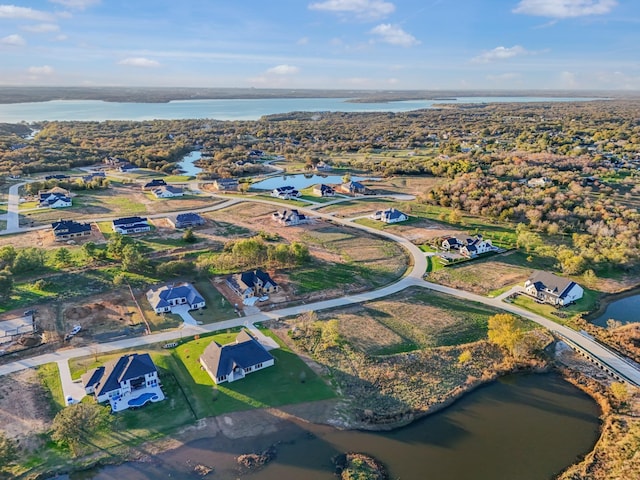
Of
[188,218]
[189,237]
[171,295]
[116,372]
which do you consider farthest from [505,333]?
[188,218]

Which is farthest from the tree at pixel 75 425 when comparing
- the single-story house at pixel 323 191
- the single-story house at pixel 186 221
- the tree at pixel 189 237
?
the single-story house at pixel 323 191

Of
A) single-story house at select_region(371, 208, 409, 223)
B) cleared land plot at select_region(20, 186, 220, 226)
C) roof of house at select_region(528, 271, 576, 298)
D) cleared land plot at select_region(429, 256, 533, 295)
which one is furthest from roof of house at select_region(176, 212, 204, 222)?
roof of house at select_region(528, 271, 576, 298)

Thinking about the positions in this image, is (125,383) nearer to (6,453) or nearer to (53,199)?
(6,453)

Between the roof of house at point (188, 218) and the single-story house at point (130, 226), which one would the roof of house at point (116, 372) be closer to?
the single-story house at point (130, 226)

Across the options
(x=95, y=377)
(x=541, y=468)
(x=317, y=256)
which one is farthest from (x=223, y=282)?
(x=541, y=468)

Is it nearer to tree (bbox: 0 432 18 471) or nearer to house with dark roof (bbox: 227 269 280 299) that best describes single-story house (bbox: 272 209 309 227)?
house with dark roof (bbox: 227 269 280 299)

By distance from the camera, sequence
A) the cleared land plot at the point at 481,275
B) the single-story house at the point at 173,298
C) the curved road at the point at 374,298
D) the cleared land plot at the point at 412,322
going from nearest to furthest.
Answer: the curved road at the point at 374,298 → the cleared land plot at the point at 412,322 → the single-story house at the point at 173,298 → the cleared land plot at the point at 481,275
